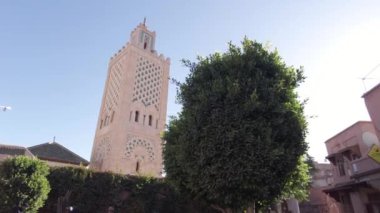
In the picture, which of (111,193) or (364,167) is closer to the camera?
(364,167)

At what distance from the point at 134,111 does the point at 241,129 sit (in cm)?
2247

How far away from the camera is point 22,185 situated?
44.2 feet

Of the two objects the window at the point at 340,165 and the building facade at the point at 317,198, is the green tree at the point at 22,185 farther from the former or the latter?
the building facade at the point at 317,198

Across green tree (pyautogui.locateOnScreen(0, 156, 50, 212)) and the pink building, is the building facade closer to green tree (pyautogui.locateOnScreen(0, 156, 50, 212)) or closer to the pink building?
the pink building

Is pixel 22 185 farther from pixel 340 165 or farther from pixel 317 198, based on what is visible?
pixel 317 198

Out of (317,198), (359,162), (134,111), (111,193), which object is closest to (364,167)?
(359,162)

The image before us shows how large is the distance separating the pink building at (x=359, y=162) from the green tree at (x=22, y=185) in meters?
14.8

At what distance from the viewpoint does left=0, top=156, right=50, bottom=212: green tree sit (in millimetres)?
13117

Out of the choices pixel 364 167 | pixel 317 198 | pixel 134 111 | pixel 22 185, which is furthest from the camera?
pixel 317 198

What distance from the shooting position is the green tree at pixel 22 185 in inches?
516

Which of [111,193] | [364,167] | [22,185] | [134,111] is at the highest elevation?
[134,111]

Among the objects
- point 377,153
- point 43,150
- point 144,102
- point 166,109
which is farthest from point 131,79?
point 377,153

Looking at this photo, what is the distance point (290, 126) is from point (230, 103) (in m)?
2.36

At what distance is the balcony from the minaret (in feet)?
59.5
